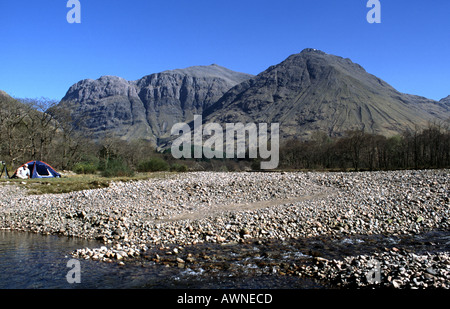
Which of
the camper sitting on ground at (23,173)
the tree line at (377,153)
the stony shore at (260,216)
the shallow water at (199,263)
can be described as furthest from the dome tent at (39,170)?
the tree line at (377,153)

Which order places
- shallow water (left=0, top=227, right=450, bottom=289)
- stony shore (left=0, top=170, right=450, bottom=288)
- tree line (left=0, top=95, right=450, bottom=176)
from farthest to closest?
tree line (left=0, top=95, right=450, bottom=176) → stony shore (left=0, top=170, right=450, bottom=288) → shallow water (left=0, top=227, right=450, bottom=289)

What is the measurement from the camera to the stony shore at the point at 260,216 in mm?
8570

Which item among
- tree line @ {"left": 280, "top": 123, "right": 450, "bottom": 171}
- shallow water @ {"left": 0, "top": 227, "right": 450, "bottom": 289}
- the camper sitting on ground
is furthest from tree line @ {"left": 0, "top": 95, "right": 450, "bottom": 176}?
shallow water @ {"left": 0, "top": 227, "right": 450, "bottom": 289}

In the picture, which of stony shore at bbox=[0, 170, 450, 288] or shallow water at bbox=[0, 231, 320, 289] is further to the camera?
stony shore at bbox=[0, 170, 450, 288]

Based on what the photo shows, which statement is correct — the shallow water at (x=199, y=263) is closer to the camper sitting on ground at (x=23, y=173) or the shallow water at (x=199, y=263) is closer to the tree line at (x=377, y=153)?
the camper sitting on ground at (x=23, y=173)

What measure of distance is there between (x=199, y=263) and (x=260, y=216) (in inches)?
199

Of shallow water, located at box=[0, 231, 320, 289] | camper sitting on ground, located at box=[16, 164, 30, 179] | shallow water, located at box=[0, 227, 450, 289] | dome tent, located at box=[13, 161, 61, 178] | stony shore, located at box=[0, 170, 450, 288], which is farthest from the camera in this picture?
dome tent, located at box=[13, 161, 61, 178]

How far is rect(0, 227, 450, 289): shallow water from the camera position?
773 centimetres

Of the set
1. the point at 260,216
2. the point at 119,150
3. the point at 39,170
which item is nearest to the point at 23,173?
the point at 39,170

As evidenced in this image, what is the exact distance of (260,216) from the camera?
13.6m

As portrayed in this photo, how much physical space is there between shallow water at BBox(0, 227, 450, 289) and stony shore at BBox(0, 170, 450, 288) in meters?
0.62

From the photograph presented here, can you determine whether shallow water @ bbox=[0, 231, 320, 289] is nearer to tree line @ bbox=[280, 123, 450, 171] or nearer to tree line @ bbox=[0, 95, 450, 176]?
tree line @ bbox=[0, 95, 450, 176]
